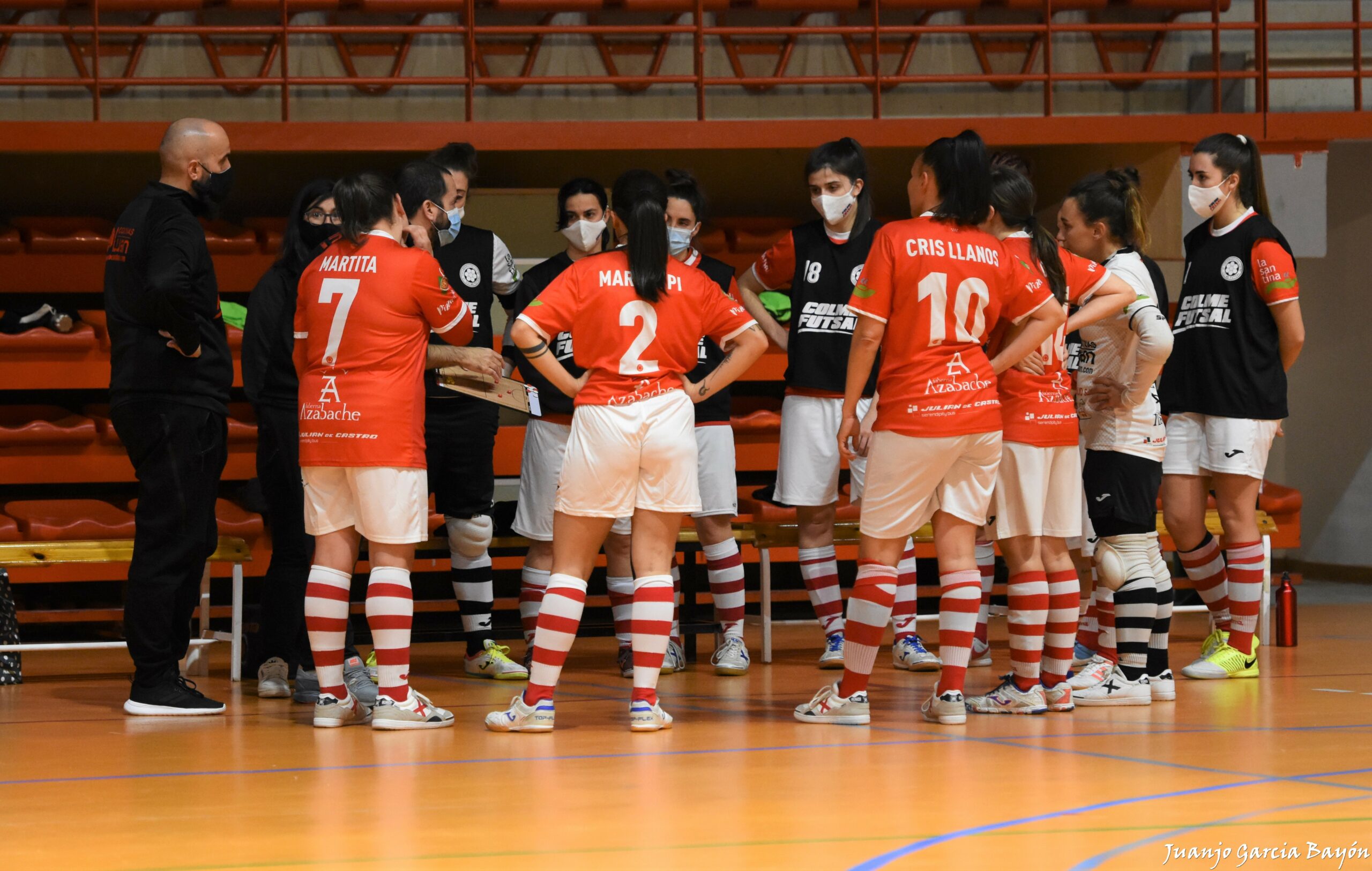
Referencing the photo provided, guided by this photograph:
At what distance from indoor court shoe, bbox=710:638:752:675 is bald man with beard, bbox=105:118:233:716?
194cm

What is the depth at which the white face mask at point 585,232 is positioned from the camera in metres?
5.59

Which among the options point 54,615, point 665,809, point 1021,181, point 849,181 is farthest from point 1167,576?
point 54,615

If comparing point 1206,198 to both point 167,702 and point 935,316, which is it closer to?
point 935,316

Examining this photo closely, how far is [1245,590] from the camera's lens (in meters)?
5.57

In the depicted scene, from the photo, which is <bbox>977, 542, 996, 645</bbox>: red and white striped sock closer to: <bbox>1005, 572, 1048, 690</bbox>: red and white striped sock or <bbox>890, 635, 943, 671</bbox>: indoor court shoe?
<bbox>890, 635, 943, 671</bbox>: indoor court shoe

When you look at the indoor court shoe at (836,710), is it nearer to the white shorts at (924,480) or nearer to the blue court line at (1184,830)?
the white shorts at (924,480)

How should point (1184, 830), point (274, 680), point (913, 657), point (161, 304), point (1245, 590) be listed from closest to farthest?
1. point (1184, 830)
2. point (161, 304)
3. point (274, 680)
4. point (1245, 590)
5. point (913, 657)

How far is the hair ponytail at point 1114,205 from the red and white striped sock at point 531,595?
2.51 m

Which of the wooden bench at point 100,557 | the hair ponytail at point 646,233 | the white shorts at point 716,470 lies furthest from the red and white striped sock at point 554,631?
the wooden bench at point 100,557

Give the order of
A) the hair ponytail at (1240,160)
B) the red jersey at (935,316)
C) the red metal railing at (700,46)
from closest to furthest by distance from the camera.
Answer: the red jersey at (935,316) < the hair ponytail at (1240,160) < the red metal railing at (700,46)

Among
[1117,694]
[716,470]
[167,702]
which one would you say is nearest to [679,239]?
[716,470]

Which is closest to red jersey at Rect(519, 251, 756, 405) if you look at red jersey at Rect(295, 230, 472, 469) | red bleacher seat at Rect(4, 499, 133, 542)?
red jersey at Rect(295, 230, 472, 469)

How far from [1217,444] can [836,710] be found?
6.56 ft

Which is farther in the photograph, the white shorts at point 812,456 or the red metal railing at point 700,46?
the red metal railing at point 700,46
